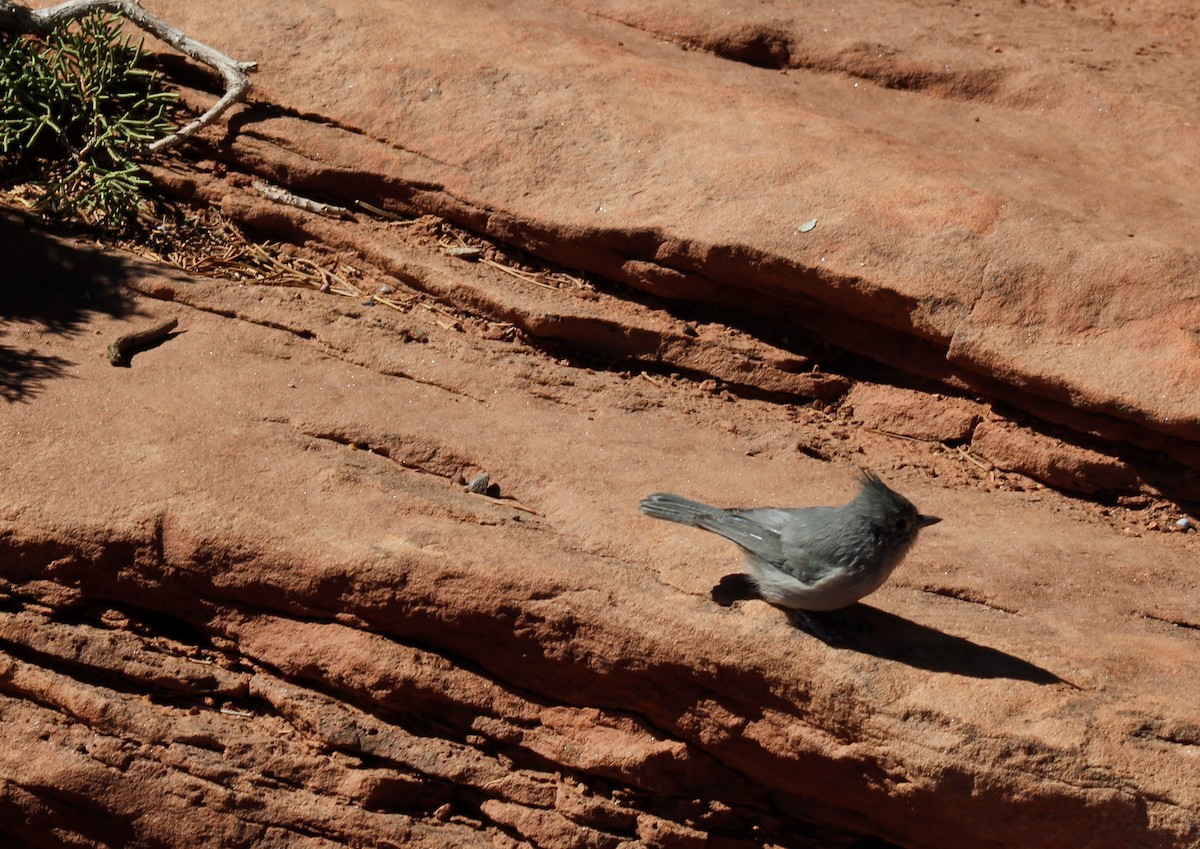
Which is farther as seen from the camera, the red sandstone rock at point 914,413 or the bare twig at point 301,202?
the bare twig at point 301,202

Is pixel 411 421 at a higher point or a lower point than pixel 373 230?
lower

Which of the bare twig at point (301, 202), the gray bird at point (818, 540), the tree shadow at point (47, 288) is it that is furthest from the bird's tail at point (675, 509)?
the bare twig at point (301, 202)

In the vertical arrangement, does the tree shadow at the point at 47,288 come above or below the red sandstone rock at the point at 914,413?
above

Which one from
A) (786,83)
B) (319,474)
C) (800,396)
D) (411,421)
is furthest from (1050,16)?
(319,474)

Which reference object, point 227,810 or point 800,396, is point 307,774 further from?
point 800,396

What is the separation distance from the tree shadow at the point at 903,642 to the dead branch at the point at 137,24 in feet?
15.2

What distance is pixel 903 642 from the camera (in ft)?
15.1

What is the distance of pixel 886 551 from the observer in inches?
174

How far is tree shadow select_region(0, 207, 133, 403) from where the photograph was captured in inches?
227

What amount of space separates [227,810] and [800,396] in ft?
11.4

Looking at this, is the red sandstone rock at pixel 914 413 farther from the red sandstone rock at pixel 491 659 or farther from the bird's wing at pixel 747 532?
the bird's wing at pixel 747 532

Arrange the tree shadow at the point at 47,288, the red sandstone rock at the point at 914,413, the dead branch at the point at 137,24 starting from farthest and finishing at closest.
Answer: the dead branch at the point at 137,24 → the red sandstone rock at the point at 914,413 → the tree shadow at the point at 47,288

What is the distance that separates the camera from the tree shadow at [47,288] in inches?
227

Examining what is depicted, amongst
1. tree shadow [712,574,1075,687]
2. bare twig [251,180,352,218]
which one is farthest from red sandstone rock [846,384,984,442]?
bare twig [251,180,352,218]
